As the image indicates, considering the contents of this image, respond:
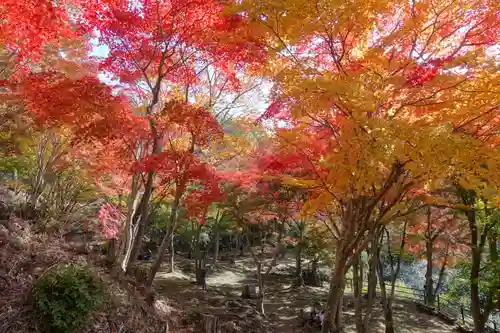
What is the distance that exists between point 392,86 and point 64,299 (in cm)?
608

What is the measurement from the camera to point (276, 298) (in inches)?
681

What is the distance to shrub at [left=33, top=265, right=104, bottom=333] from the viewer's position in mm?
5039

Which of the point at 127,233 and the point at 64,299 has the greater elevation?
the point at 127,233

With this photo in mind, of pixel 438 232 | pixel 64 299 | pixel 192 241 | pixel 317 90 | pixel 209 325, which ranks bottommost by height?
pixel 209 325

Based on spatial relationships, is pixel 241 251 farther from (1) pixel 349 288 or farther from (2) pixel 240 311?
(2) pixel 240 311

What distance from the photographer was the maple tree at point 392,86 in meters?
4.32

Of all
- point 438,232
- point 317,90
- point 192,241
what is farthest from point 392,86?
point 192,241

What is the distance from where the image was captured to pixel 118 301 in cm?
677

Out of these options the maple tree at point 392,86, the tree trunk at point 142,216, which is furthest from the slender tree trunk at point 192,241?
the maple tree at point 392,86

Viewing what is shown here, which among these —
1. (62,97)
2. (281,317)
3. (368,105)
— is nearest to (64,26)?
(62,97)

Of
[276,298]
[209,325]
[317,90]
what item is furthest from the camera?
[276,298]

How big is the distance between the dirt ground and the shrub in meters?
6.70

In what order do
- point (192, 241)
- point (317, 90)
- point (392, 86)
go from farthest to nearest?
point (192, 241) < point (392, 86) < point (317, 90)

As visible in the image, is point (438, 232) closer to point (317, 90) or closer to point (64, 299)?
point (317, 90)
